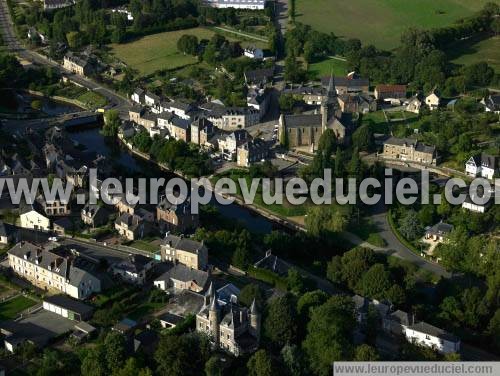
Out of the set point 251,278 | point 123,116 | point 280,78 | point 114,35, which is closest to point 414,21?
point 280,78

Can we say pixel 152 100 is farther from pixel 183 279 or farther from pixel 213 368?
pixel 213 368

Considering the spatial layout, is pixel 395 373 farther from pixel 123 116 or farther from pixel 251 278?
pixel 123 116

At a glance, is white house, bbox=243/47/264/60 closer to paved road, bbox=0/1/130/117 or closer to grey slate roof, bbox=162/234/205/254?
paved road, bbox=0/1/130/117

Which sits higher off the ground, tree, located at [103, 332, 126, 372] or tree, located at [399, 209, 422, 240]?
tree, located at [103, 332, 126, 372]

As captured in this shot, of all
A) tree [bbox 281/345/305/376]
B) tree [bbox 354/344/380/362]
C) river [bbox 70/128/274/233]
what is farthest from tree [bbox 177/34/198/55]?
tree [bbox 354/344/380/362]

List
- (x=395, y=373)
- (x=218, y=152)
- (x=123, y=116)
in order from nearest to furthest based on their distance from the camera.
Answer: (x=395, y=373) → (x=218, y=152) → (x=123, y=116)

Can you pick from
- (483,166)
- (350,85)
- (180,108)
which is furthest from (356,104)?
(483,166)

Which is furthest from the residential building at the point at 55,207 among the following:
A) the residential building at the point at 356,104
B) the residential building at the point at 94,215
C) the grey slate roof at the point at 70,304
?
the residential building at the point at 356,104
